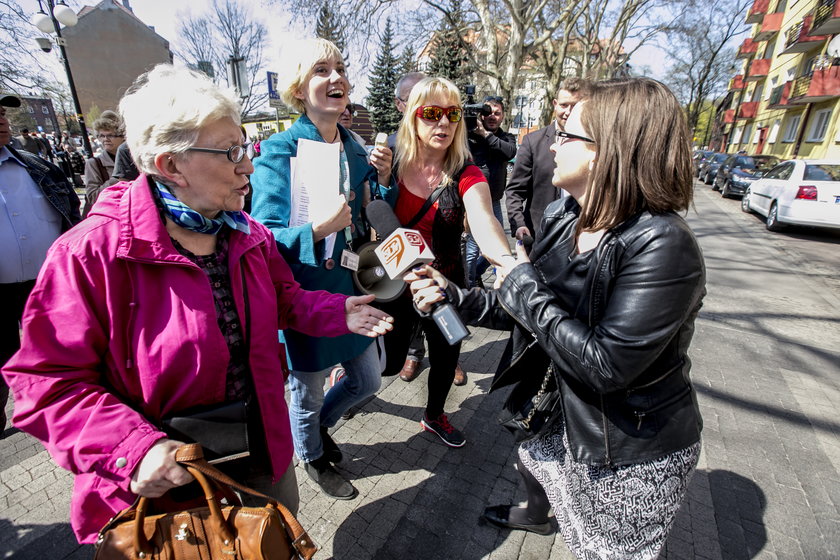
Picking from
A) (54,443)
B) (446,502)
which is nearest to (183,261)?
(54,443)

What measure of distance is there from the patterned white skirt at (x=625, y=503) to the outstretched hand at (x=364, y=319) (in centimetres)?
80

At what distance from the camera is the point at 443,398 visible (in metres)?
2.81

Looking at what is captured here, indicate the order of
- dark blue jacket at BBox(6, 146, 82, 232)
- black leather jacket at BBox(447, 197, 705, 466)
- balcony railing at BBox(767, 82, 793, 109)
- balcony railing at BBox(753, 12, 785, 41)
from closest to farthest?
1. black leather jacket at BBox(447, 197, 705, 466)
2. dark blue jacket at BBox(6, 146, 82, 232)
3. balcony railing at BBox(767, 82, 793, 109)
4. balcony railing at BBox(753, 12, 785, 41)

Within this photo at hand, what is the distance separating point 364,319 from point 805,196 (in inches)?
432

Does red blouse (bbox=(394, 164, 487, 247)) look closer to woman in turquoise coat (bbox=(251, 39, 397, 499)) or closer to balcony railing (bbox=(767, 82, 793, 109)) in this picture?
woman in turquoise coat (bbox=(251, 39, 397, 499))

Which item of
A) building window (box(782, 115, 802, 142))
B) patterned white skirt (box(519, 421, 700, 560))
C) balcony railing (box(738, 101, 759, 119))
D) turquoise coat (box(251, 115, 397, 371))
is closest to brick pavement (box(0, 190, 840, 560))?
patterned white skirt (box(519, 421, 700, 560))

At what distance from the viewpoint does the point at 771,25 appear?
91.2 ft

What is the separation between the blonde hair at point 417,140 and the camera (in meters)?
2.26

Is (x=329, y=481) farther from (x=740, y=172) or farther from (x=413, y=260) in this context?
(x=740, y=172)

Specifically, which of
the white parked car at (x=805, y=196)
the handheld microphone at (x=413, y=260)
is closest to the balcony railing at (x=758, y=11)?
the white parked car at (x=805, y=196)

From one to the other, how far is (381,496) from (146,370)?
64.6 inches

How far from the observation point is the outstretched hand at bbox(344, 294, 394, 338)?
5.42 feet

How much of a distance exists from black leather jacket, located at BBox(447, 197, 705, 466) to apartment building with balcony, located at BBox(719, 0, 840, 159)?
21404mm

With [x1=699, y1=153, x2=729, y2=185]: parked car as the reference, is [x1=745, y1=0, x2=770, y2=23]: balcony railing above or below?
above
